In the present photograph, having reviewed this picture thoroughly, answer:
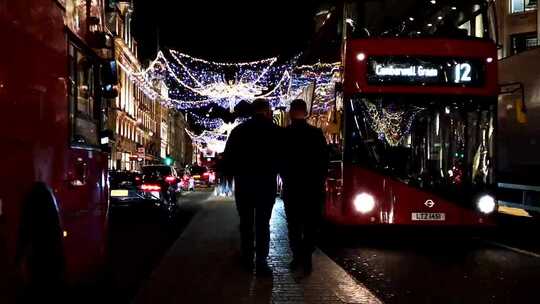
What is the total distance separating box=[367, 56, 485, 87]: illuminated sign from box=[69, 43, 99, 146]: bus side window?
6328mm

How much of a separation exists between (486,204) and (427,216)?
996 millimetres

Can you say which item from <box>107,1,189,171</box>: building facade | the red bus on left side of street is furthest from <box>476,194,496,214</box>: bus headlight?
<box>107,1,189,171</box>: building facade

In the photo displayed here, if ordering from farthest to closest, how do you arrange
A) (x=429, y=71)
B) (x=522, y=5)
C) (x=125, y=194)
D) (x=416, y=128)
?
1. (x=522, y=5)
2. (x=125, y=194)
3. (x=416, y=128)
4. (x=429, y=71)

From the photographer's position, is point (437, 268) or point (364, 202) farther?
point (364, 202)

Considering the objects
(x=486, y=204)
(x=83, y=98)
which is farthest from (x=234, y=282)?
(x=486, y=204)

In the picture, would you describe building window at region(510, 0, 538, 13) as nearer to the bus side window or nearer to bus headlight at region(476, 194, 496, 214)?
bus headlight at region(476, 194, 496, 214)

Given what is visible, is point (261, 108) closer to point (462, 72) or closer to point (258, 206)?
point (258, 206)

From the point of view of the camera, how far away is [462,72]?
12.9 m

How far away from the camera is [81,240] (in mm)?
6836

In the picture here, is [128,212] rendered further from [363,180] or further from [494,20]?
[494,20]

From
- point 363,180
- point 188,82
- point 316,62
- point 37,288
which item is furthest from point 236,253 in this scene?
point 188,82

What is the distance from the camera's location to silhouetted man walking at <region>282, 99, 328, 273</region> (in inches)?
352

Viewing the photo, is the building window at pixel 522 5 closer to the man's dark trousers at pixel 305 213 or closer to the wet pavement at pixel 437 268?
the wet pavement at pixel 437 268

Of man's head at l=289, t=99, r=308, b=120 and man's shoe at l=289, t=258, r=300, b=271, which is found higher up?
man's head at l=289, t=99, r=308, b=120
